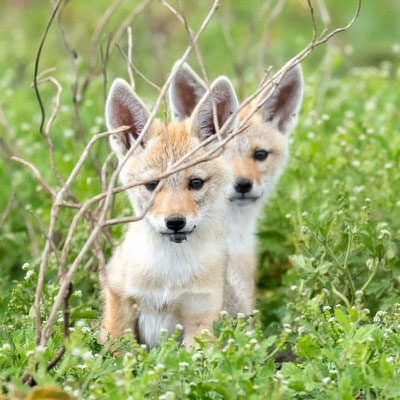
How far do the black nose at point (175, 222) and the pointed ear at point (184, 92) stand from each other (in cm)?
159

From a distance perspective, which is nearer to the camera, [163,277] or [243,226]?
[163,277]

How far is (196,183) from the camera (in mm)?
4715

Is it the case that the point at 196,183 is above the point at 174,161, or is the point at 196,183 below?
below

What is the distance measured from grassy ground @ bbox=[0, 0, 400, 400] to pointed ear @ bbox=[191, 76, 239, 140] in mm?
732

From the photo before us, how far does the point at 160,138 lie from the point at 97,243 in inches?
32.9

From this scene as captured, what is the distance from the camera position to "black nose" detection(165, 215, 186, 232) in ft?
14.4

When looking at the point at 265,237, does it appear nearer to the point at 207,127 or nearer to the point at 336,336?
the point at 207,127

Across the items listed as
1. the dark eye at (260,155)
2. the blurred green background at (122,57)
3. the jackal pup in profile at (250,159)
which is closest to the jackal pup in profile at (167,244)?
the jackal pup in profile at (250,159)

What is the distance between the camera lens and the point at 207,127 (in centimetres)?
500

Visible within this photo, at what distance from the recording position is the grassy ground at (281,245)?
3.55 m

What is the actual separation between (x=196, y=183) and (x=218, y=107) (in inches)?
20.3

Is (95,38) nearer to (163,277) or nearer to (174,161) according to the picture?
(174,161)

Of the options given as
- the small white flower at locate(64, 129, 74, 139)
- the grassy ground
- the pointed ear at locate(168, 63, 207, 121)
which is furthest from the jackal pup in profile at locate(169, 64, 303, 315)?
the small white flower at locate(64, 129, 74, 139)

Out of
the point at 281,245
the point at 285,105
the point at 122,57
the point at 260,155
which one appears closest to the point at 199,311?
the point at 281,245
